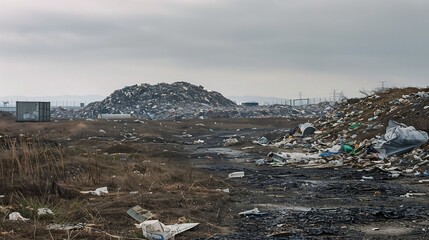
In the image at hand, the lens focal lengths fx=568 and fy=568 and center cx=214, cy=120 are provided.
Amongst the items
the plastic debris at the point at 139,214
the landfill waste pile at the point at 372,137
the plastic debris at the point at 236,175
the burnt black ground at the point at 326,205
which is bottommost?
the plastic debris at the point at 236,175

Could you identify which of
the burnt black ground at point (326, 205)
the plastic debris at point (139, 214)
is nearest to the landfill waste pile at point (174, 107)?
the burnt black ground at point (326, 205)

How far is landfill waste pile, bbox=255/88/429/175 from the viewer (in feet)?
47.7

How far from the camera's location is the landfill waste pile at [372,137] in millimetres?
14539

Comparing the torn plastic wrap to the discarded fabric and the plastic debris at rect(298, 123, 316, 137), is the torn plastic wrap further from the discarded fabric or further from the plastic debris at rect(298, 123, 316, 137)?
the discarded fabric

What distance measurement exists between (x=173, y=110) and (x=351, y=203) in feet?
186

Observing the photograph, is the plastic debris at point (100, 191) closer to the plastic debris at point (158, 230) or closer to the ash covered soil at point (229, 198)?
the ash covered soil at point (229, 198)

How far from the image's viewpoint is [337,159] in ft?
51.8

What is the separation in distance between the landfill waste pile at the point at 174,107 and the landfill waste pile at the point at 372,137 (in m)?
34.3

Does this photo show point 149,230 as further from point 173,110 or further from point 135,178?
point 173,110

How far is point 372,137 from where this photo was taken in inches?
702

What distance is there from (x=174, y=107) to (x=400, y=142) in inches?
2059

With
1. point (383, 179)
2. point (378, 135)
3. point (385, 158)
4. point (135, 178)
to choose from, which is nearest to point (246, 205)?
point (135, 178)

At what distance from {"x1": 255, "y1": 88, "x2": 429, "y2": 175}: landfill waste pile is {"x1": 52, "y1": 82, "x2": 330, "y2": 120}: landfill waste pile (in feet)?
113

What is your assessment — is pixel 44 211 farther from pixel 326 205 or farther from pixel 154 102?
pixel 154 102
